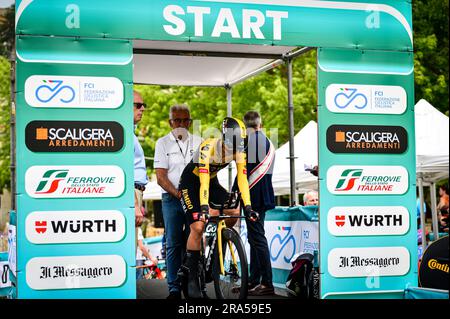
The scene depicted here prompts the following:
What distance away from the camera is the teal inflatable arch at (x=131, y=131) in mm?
7227

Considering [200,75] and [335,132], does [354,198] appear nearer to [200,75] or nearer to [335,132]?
[335,132]

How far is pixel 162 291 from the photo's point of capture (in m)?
9.70

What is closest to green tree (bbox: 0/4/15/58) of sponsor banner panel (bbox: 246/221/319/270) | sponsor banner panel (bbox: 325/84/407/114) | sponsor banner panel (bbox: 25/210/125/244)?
sponsor banner panel (bbox: 25/210/125/244)

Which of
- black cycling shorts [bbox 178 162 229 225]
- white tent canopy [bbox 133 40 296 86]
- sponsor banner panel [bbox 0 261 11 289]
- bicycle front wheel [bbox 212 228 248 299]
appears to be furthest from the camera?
sponsor banner panel [bbox 0 261 11 289]

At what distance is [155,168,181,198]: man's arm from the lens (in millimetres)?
8898

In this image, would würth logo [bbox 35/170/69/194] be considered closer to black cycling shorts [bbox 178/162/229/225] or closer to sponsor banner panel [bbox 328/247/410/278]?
black cycling shorts [bbox 178/162/229/225]

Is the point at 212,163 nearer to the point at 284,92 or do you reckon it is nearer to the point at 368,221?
the point at 368,221

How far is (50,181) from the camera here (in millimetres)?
7234

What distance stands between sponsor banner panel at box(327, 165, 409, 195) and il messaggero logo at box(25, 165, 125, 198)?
221cm

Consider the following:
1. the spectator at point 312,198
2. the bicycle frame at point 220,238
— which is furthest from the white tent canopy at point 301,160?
the bicycle frame at point 220,238
